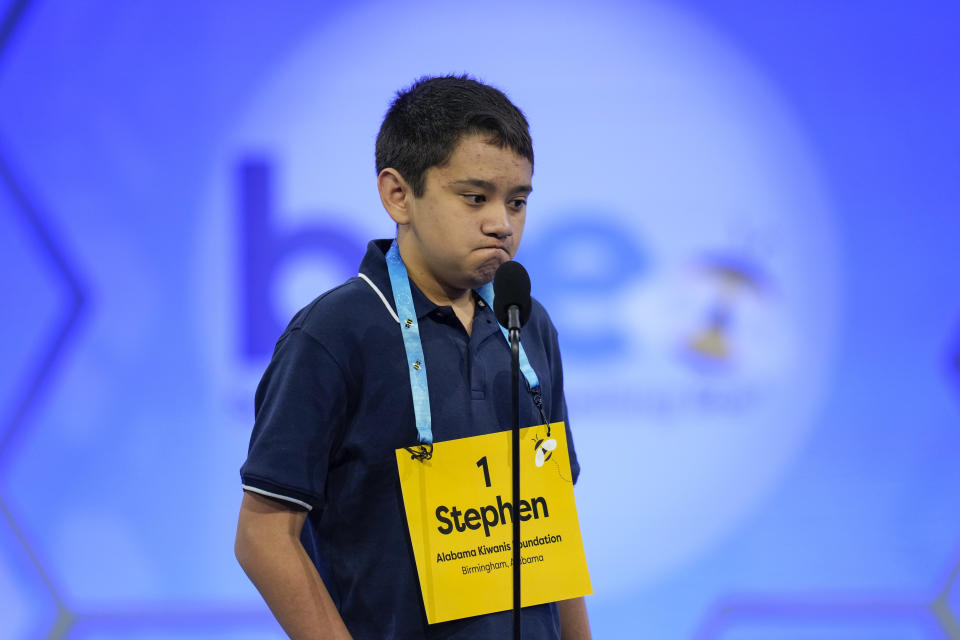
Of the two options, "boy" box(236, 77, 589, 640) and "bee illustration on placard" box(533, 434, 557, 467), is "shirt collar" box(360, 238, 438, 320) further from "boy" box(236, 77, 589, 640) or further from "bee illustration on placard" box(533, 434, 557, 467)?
"bee illustration on placard" box(533, 434, 557, 467)

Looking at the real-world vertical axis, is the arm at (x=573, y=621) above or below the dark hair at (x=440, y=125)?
below

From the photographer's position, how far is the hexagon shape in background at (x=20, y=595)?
2350mm

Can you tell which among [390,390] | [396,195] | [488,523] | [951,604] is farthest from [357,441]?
[951,604]

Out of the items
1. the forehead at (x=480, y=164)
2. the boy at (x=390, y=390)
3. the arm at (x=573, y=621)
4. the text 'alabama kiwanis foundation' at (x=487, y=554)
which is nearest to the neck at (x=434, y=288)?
the boy at (x=390, y=390)

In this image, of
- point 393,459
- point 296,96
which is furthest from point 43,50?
point 393,459

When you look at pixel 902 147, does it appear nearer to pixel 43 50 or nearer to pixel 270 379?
pixel 270 379

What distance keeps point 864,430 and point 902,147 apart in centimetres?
79

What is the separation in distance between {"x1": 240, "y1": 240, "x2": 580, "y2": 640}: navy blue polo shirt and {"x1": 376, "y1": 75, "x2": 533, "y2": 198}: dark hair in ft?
0.56

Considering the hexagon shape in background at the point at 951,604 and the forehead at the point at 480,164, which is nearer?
the forehead at the point at 480,164

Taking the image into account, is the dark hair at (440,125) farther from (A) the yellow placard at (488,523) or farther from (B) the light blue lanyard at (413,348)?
(A) the yellow placard at (488,523)

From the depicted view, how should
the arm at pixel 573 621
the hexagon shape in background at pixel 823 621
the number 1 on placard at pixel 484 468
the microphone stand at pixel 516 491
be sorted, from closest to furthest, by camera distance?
the microphone stand at pixel 516 491
the number 1 on placard at pixel 484 468
the arm at pixel 573 621
the hexagon shape in background at pixel 823 621

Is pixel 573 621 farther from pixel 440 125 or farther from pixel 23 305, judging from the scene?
pixel 23 305

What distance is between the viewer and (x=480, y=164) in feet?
3.33

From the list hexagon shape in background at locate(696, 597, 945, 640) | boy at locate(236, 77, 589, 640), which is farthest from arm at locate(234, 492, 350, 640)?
hexagon shape in background at locate(696, 597, 945, 640)
